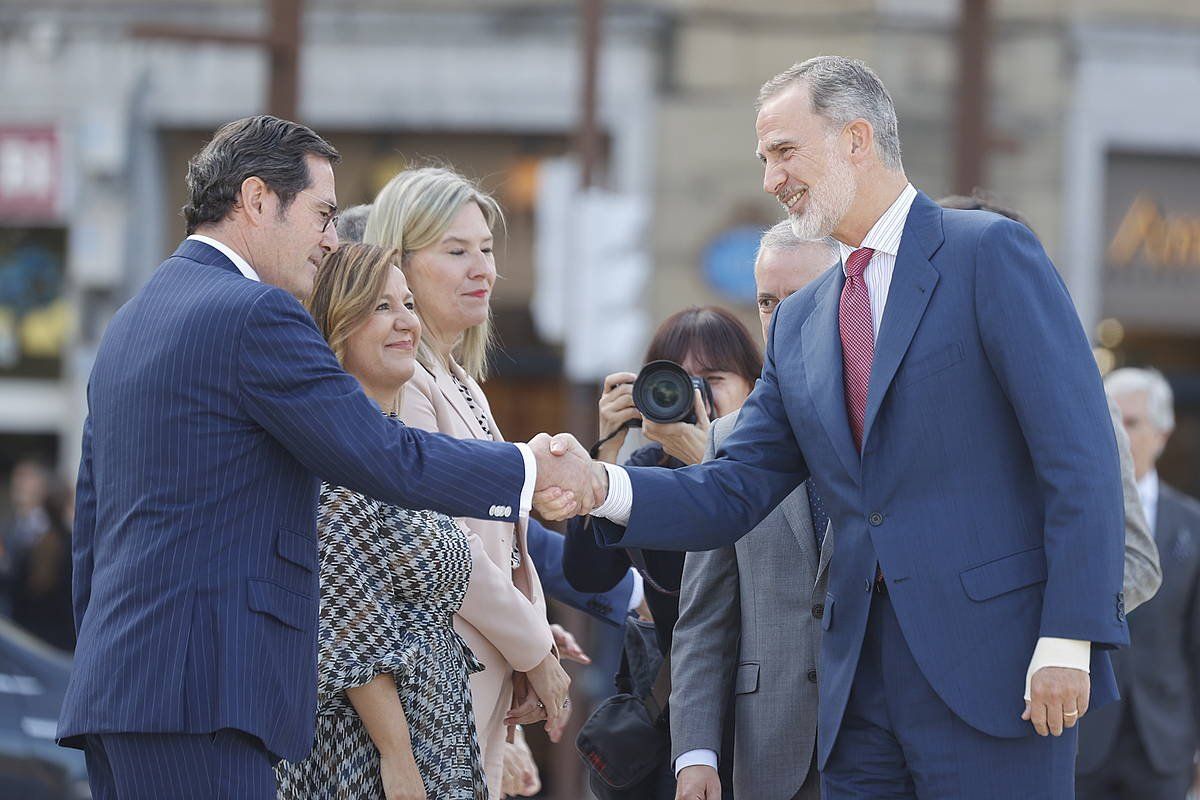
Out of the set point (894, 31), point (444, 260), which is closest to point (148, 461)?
point (444, 260)

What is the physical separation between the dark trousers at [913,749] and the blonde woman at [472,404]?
33.4 inches

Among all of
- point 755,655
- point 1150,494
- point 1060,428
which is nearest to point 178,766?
point 755,655

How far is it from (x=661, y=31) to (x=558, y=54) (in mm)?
788

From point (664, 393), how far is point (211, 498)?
1.36 meters

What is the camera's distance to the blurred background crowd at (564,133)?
1325 cm

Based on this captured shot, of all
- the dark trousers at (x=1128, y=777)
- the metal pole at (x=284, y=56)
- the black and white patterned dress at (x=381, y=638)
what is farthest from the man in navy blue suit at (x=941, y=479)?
the metal pole at (x=284, y=56)

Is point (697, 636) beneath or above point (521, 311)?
beneath

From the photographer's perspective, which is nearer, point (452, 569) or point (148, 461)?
point (148, 461)

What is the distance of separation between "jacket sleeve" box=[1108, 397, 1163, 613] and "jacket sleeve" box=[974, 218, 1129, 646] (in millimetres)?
1507

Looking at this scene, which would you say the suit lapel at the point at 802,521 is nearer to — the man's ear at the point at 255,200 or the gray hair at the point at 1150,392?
the man's ear at the point at 255,200

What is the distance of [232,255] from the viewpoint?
3711mm

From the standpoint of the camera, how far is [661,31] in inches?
523

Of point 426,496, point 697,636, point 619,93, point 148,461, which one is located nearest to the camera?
point 148,461

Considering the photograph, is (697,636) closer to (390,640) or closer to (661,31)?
(390,640)
